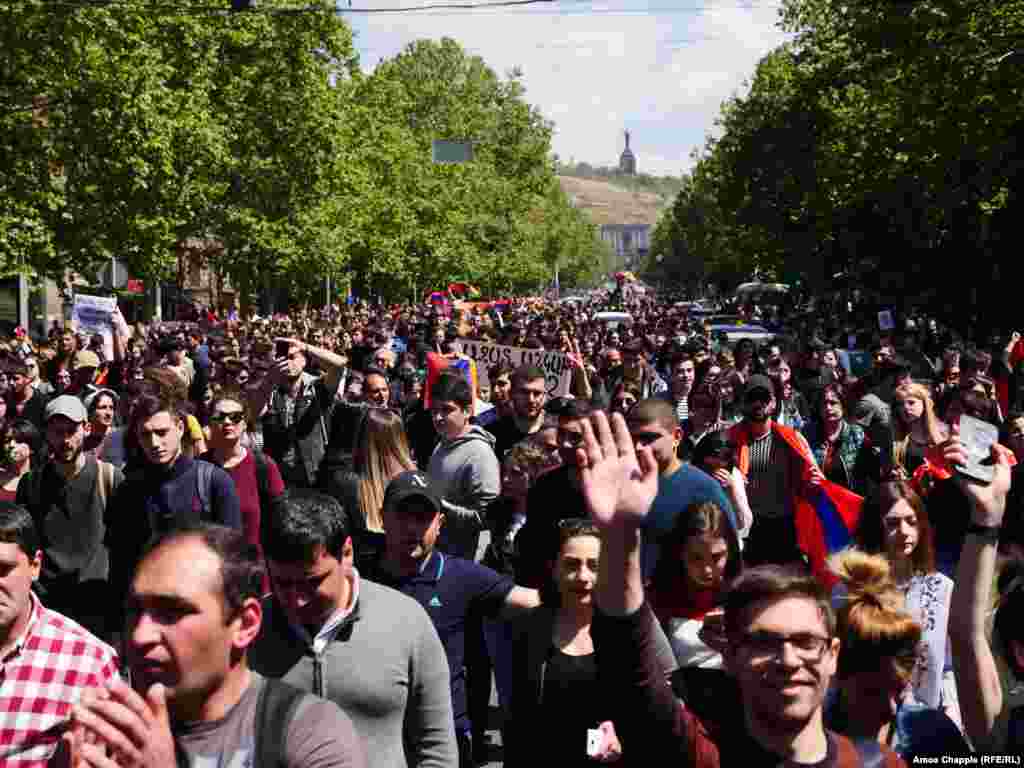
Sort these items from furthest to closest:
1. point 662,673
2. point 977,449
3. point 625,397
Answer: point 625,397 < point 977,449 < point 662,673

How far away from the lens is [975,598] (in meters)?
3.78

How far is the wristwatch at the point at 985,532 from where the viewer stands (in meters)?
3.79

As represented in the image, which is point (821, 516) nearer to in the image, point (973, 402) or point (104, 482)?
point (973, 402)

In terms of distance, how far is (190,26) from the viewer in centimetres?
3306

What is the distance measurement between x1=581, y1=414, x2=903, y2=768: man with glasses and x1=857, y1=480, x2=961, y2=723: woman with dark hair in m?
1.74

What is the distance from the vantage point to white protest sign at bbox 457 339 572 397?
1174cm

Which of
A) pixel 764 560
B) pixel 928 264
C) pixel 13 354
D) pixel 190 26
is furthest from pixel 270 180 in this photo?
pixel 764 560

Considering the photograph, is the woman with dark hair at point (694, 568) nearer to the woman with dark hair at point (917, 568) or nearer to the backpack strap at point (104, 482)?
the woman with dark hair at point (917, 568)

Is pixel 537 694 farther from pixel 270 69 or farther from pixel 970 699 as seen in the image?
pixel 270 69

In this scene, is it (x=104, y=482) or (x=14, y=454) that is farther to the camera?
(x=14, y=454)

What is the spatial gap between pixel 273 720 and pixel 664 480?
136 inches

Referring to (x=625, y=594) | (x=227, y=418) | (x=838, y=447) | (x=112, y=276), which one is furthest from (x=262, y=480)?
(x=112, y=276)

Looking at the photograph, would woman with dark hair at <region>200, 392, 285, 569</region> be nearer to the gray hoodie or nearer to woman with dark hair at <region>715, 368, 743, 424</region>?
the gray hoodie

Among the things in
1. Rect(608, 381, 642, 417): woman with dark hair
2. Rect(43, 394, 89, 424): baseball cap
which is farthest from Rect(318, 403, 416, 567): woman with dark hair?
Rect(608, 381, 642, 417): woman with dark hair
